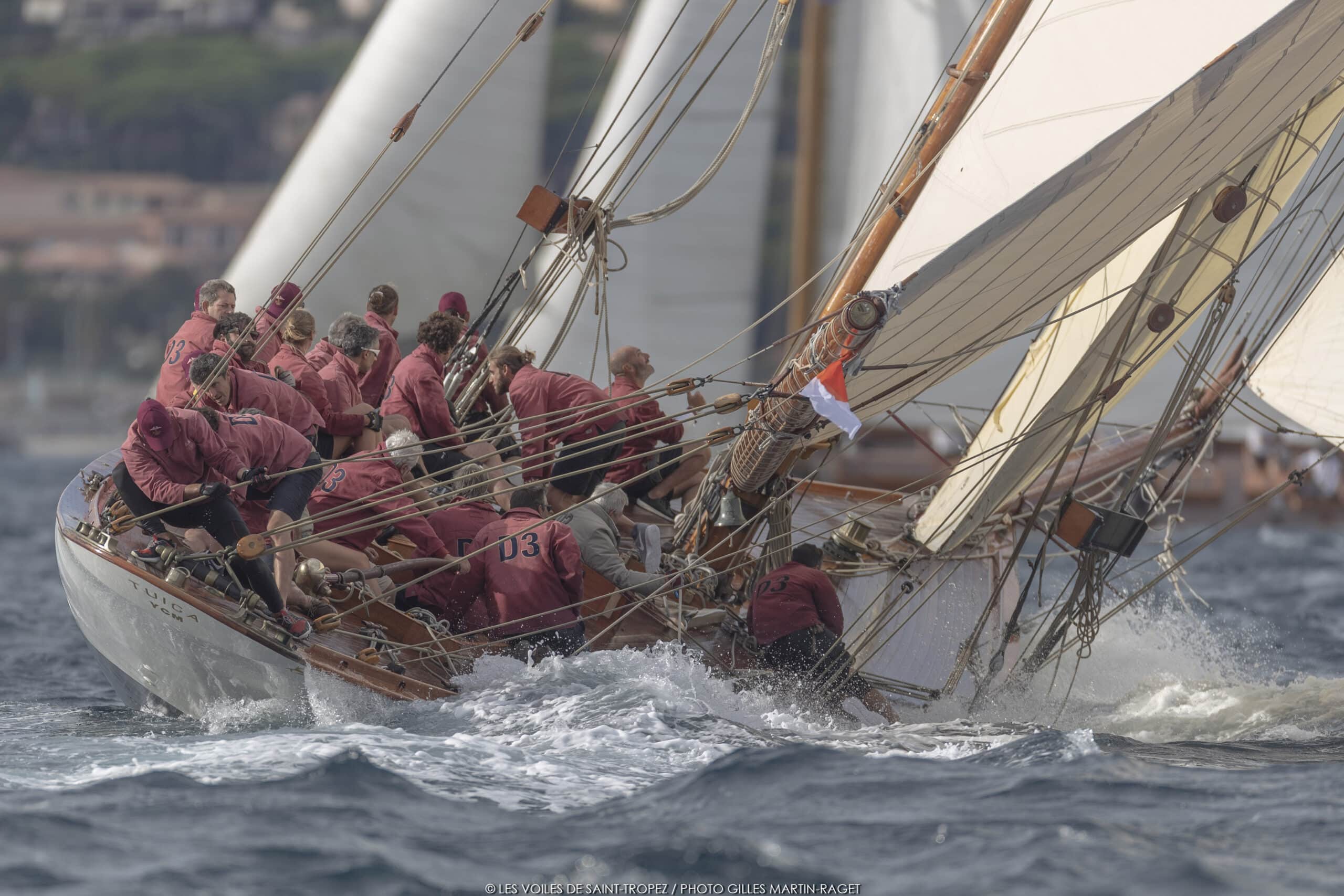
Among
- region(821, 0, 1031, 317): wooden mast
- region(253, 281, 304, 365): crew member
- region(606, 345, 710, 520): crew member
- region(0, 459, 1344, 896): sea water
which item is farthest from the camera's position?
region(606, 345, 710, 520): crew member

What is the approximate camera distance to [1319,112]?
762 centimetres

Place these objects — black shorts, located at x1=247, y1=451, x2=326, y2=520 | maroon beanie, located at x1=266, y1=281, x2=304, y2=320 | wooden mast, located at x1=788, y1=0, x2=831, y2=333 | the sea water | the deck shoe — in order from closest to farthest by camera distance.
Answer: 1. the sea water
2. the deck shoe
3. black shorts, located at x1=247, y1=451, x2=326, y2=520
4. maroon beanie, located at x1=266, y1=281, x2=304, y2=320
5. wooden mast, located at x1=788, y1=0, x2=831, y2=333

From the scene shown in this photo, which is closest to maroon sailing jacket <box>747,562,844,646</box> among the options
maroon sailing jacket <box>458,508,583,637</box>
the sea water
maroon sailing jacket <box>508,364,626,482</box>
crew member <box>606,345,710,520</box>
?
the sea water

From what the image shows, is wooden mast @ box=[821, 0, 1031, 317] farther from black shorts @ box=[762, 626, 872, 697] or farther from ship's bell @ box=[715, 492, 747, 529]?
black shorts @ box=[762, 626, 872, 697]

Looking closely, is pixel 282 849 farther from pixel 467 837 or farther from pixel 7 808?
pixel 7 808

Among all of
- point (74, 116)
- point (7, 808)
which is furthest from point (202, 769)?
point (74, 116)

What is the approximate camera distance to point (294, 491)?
643 centimetres

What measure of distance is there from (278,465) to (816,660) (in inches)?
81.5

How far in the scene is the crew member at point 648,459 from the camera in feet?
26.1

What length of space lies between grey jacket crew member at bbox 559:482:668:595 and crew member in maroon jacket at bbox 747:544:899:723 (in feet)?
1.38

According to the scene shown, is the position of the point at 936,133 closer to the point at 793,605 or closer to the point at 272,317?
the point at 793,605

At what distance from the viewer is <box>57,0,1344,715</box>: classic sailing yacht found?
6469 mm

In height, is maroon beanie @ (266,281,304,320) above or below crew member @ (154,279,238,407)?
above

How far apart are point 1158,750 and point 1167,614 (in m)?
4.14
